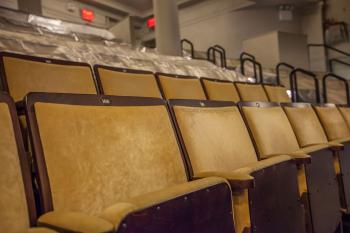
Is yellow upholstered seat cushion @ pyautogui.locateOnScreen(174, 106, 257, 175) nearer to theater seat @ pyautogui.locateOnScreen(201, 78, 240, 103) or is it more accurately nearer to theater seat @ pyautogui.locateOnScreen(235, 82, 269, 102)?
theater seat @ pyautogui.locateOnScreen(201, 78, 240, 103)

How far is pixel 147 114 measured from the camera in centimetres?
70

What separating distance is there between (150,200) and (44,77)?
623 mm

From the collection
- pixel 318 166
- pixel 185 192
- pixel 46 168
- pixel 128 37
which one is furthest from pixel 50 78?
pixel 128 37

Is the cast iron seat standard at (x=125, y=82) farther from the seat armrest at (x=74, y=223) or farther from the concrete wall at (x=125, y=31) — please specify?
the concrete wall at (x=125, y=31)

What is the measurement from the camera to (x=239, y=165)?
862 mm

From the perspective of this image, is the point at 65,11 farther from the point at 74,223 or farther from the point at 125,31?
the point at 74,223

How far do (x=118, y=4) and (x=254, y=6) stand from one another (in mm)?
2608

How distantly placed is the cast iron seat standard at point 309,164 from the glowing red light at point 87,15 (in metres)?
4.99

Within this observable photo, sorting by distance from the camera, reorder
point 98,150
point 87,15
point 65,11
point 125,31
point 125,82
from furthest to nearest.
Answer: point 87,15 → point 65,11 → point 125,31 → point 125,82 → point 98,150

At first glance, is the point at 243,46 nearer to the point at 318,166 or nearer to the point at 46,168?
the point at 318,166

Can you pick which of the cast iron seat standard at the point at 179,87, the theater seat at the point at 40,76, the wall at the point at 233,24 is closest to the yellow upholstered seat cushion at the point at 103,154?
the theater seat at the point at 40,76

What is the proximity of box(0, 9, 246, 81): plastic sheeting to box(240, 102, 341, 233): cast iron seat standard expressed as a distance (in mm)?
1034

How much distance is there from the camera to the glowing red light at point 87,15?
17.7 feet

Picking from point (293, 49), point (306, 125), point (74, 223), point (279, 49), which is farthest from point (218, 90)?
point (293, 49)
